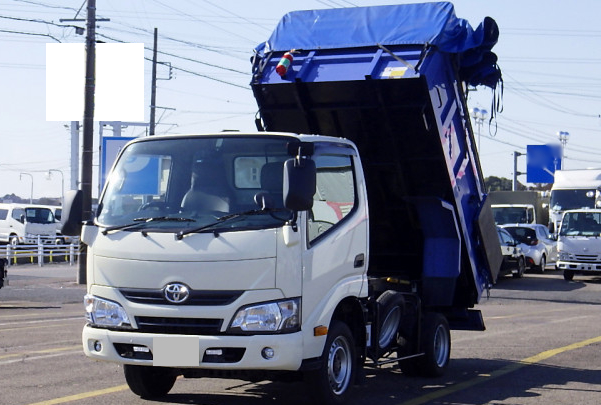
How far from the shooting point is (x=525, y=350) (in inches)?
493

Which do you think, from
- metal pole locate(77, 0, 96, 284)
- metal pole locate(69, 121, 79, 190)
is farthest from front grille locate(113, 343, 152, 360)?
metal pole locate(69, 121, 79, 190)

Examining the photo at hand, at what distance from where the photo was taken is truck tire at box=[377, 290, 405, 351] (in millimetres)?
8969

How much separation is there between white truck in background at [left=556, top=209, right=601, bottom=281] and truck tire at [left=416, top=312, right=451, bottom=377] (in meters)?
21.4

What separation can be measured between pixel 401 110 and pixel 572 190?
30498mm

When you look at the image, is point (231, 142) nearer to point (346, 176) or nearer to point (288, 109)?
point (346, 176)

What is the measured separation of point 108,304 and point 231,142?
161 cm

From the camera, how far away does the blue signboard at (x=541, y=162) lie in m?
57.2

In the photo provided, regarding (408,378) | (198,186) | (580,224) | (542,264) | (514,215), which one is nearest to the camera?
(198,186)

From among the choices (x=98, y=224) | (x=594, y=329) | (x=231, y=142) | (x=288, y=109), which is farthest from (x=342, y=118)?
(x=594, y=329)

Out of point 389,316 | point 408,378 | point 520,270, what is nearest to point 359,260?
point 389,316

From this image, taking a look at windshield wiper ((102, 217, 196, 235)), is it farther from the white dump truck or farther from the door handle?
the door handle

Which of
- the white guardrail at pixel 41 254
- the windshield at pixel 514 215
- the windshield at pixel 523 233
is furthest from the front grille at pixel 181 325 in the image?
the windshield at pixel 514 215

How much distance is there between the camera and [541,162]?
189ft

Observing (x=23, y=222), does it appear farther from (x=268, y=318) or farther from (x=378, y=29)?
(x=268, y=318)
